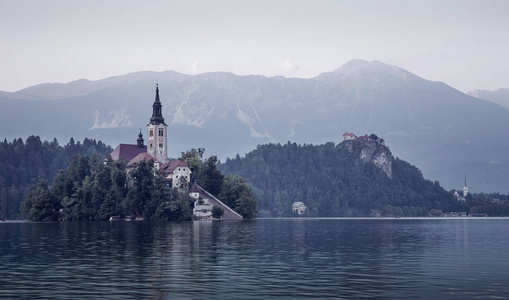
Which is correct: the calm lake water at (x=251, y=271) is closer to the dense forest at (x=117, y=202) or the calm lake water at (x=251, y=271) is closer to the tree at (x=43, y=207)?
the dense forest at (x=117, y=202)

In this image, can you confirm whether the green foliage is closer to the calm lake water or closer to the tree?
the tree

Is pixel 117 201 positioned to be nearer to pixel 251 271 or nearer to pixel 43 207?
pixel 43 207

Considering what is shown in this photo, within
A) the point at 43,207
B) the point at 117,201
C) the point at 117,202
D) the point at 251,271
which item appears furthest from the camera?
the point at 117,201

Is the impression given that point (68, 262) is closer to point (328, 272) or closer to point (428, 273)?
point (328, 272)

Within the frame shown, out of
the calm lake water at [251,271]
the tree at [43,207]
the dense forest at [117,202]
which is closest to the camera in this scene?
the calm lake water at [251,271]

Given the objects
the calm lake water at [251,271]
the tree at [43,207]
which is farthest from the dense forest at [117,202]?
the calm lake water at [251,271]

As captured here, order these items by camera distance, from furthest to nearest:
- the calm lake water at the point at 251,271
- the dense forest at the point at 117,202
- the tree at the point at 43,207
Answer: the dense forest at the point at 117,202 → the tree at the point at 43,207 → the calm lake water at the point at 251,271

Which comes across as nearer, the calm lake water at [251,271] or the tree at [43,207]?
the calm lake water at [251,271]

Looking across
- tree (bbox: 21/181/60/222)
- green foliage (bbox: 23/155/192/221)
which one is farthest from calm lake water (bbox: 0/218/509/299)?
tree (bbox: 21/181/60/222)

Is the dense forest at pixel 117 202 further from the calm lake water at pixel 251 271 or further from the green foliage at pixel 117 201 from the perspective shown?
the calm lake water at pixel 251 271

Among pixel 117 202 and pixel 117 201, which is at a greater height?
pixel 117 201

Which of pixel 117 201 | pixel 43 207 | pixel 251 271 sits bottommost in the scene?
pixel 251 271

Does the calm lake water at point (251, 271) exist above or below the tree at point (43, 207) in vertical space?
below

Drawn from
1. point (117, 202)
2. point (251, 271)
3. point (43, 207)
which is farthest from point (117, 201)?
point (251, 271)
